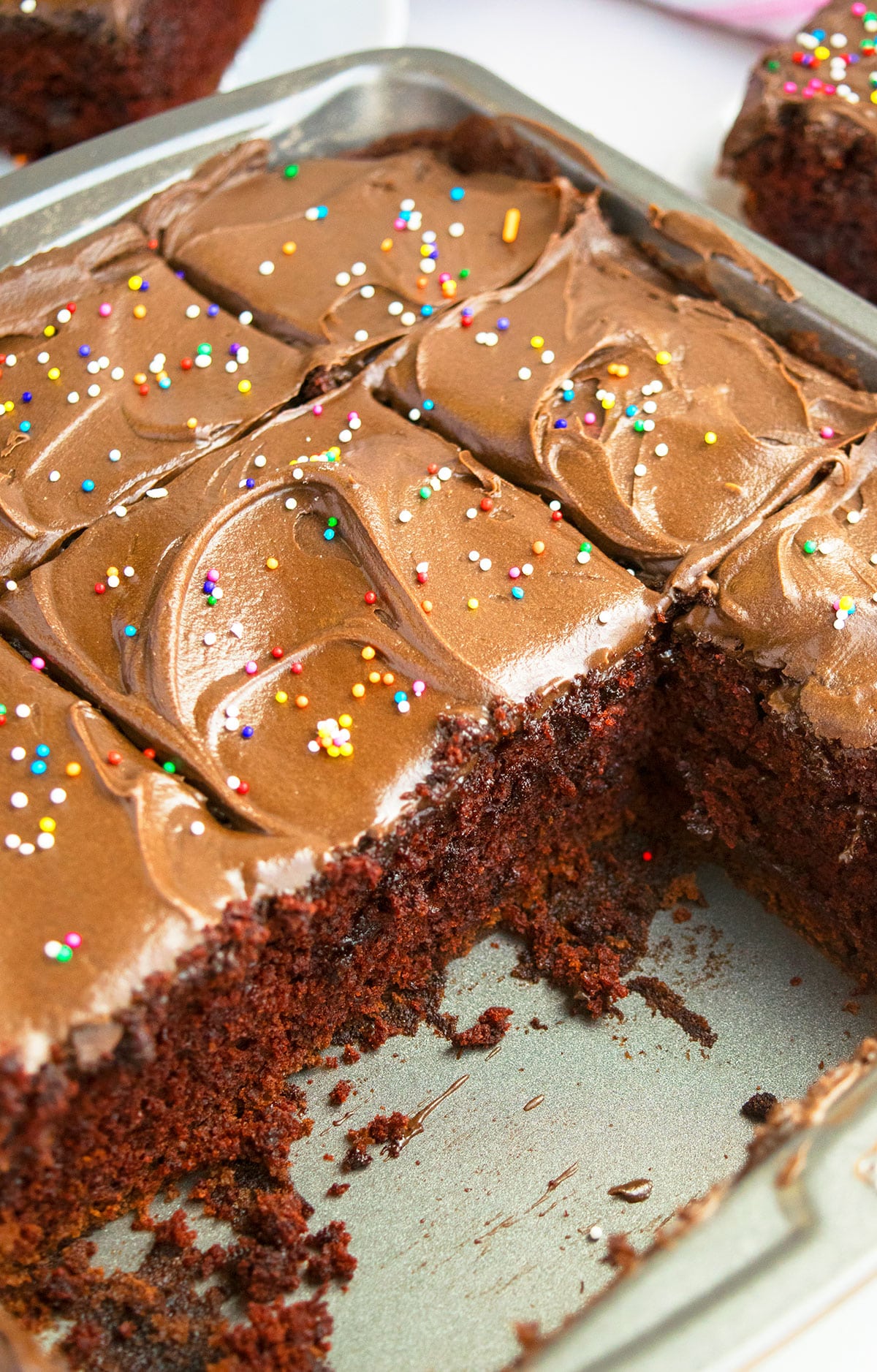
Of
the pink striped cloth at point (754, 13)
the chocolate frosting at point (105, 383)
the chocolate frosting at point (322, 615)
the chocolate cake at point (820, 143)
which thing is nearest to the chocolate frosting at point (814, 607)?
the chocolate frosting at point (322, 615)

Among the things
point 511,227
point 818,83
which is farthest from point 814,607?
point 818,83

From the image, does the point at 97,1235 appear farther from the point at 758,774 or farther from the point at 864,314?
the point at 864,314

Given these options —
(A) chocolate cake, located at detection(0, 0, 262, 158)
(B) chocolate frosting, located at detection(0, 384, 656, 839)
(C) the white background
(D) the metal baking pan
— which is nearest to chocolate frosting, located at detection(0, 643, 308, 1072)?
(B) chocolate frosting, located at detection(0, 384, 656, 839)

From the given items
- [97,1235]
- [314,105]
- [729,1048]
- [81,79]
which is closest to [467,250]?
[314,105]

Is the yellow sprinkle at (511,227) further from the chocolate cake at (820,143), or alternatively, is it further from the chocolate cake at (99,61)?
the chocolate cake at (99,61)

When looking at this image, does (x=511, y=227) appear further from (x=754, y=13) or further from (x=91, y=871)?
(x=754, y=13)

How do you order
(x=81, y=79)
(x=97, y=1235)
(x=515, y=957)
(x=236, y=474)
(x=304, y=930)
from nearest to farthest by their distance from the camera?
(x=304, y=930) < (x=97, y=1235) < (x=236, y=474) < (x=515, y=957) < (x=81, y=79)
